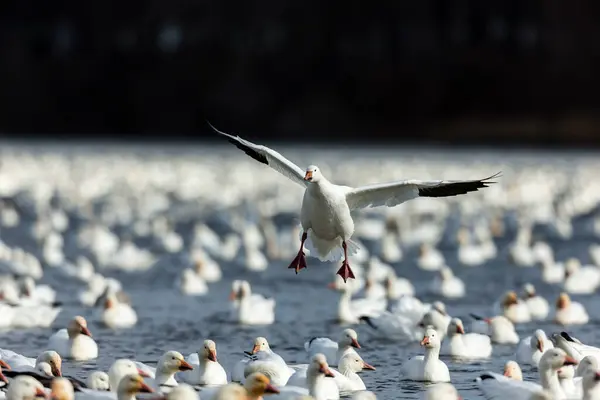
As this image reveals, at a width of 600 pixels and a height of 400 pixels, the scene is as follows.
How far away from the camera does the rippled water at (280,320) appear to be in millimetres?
14414

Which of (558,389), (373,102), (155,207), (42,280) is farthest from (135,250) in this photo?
(373,102)

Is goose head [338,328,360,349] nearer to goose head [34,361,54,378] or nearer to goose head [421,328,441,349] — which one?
goose head [421,328,441,349]

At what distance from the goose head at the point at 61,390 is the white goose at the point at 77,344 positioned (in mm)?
3755

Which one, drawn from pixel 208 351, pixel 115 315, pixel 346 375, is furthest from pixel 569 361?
pixel 115 315

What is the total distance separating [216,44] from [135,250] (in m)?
38.5

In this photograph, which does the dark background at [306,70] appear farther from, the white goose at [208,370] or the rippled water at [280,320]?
the white goose at [208,370]

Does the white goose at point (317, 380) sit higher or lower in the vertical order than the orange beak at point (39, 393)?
higher

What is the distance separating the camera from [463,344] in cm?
1488

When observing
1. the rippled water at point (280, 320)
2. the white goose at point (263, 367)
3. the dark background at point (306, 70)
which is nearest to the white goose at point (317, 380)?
the white goose at point (263, 367)

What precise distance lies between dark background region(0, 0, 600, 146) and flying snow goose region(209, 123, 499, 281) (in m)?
38.2

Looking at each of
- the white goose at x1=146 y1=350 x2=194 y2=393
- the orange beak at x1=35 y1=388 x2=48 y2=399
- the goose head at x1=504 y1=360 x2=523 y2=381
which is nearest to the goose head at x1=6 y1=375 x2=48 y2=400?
the orange beak at x1=35 y1=388 x2=48 y2=399

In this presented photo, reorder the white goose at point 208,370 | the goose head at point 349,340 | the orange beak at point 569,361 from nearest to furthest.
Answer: the orange beak at point 569,361 < the white goose at point 208,370 < the goose head at point 349,340

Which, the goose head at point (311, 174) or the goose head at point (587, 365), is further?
the goose head at point (311, 174)

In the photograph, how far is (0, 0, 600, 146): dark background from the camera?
178ft
